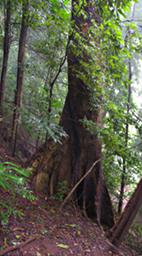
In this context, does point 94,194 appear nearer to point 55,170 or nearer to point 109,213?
point 109,213

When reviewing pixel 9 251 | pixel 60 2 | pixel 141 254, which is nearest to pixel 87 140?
pixel 141 254

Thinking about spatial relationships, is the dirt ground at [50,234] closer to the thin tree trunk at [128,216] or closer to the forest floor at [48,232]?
the forest floor at [48,232]

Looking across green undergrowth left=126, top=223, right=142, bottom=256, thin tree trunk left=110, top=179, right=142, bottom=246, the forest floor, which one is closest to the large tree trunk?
the forest floor

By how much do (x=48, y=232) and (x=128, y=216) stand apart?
1490 mm

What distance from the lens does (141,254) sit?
5.14 meters

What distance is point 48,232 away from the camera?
403cm

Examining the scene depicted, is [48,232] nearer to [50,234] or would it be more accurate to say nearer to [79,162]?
[50,234]

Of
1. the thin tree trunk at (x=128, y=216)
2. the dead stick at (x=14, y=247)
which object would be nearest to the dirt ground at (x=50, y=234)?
the dead stick at (x=14, y=247)

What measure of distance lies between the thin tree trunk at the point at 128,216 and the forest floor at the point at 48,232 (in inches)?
8.4

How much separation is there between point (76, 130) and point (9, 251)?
3.70 meters

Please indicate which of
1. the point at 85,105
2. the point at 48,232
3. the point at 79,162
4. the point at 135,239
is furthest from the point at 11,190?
the point at 135,239

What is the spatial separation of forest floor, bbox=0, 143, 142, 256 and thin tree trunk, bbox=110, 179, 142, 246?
0.70 feet

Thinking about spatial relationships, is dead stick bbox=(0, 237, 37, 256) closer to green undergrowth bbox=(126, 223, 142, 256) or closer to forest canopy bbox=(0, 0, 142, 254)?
forest canopy bbox=(0, 0, 142, 254)

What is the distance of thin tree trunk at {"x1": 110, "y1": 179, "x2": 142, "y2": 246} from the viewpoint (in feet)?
14.0
